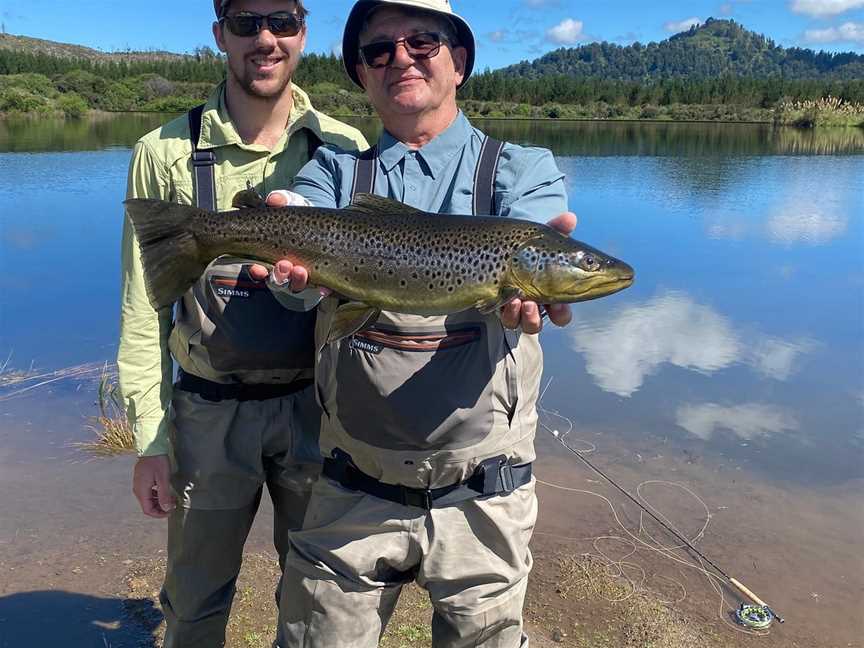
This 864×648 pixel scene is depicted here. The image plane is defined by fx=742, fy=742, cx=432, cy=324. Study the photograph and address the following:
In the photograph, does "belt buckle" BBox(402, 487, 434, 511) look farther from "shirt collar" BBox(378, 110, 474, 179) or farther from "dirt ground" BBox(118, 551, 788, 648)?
"dirt ground" BBox(118, 551, 788, 648)

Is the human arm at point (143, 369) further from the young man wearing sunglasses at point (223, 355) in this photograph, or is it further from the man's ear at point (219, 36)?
the man's ear at point (219, 36)

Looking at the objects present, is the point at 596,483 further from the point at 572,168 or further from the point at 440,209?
the point at 572,168

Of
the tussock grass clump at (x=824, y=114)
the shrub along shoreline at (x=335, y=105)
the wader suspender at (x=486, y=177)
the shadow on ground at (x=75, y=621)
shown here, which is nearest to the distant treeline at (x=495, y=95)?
the shrub along shoreline at (x=335, y=105)

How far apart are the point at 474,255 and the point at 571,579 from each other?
12.3ft

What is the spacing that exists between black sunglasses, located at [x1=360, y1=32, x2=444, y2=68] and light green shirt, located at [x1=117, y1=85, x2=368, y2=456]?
73 cm

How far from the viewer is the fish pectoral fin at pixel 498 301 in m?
3.11

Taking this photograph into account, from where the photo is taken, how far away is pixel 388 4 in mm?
3494

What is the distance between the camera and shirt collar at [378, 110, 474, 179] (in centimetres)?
349

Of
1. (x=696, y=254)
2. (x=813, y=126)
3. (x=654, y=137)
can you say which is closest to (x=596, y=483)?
(x=696, y=254)

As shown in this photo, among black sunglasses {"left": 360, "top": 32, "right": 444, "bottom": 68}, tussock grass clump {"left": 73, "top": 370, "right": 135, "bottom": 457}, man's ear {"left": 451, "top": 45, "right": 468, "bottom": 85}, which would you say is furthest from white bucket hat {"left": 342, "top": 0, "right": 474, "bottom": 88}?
tussock grass clump {"left": 73, "top": 370, "right": 135, "bottom": 457}

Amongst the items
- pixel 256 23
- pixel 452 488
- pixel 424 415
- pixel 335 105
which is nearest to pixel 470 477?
pixel 452 488

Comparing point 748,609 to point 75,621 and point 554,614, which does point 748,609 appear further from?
point 75,621

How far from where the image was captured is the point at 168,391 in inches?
168

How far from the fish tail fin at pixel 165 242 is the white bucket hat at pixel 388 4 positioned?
3.76 ft
